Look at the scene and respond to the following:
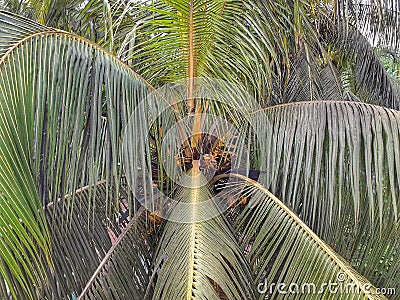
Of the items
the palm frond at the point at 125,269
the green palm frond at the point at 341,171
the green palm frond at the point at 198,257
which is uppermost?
the green palm frond at the point at 341,171

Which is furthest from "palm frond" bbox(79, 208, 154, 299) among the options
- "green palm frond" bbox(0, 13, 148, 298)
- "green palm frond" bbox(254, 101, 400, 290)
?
"green palm frond" bbox(254, 101, 400, 290)

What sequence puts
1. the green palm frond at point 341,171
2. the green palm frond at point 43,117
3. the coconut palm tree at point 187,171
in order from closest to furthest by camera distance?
the green palm frond at point 43,117 → the coconut palm tree at point 187,171 → the green palm frond at point 341,171

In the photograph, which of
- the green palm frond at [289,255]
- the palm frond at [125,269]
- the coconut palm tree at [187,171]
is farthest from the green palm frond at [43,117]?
the green palm frond at [289,255]

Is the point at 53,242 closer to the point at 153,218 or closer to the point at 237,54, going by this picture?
the point at 153,218

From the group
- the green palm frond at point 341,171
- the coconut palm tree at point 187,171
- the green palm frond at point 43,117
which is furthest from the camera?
the green palm frond at point 341,171

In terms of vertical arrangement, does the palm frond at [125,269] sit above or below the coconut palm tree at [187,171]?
below

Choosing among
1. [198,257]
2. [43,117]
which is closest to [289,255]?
[198,257]

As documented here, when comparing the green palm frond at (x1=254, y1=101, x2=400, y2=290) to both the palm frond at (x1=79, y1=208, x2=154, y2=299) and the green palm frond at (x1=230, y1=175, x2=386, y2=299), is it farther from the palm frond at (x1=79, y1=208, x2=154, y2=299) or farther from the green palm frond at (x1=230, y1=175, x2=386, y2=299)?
the palm frond at (x1=79, y1=208, x2=154, y2=299)

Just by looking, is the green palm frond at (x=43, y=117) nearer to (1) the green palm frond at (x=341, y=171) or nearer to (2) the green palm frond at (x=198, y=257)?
(2) the green palm frond at (x=198, y=257)

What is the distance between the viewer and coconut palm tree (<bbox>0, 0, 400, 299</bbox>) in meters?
0.80

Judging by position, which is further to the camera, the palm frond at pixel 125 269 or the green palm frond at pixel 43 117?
the palm frond at pixel 125 269

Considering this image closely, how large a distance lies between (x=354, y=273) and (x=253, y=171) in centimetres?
53

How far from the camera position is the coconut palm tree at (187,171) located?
31.6 inches

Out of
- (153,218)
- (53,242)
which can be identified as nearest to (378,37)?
(153,218)
